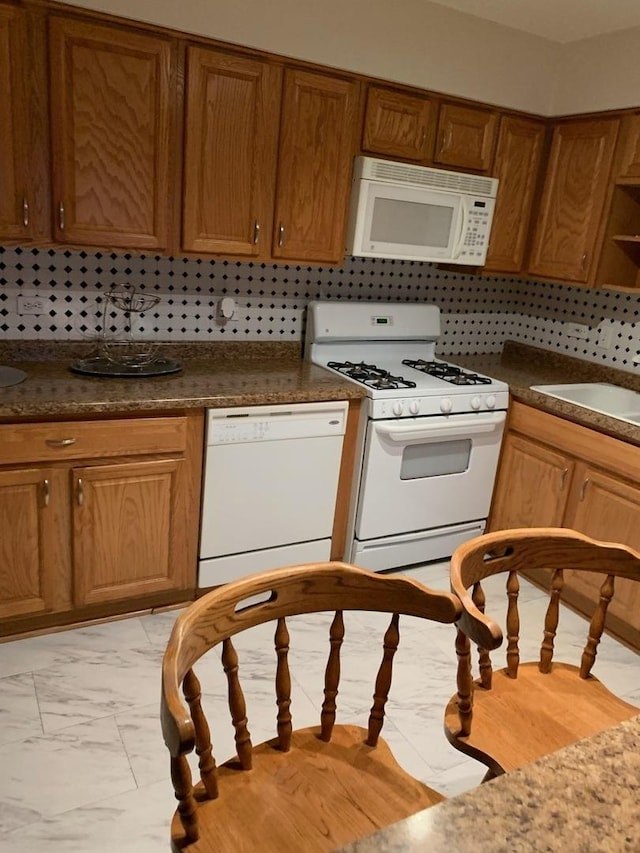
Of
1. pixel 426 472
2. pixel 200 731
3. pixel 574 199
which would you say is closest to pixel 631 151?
pixel 574 199

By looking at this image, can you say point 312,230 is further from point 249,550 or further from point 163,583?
point 163,583

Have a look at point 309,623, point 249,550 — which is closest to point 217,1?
point 249,550

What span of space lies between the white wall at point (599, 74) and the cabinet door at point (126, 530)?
238 cm

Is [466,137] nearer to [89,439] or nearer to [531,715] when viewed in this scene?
[89,439]

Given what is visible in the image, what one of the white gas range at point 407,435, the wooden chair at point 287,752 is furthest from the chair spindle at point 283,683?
the white gas range at point 407,435

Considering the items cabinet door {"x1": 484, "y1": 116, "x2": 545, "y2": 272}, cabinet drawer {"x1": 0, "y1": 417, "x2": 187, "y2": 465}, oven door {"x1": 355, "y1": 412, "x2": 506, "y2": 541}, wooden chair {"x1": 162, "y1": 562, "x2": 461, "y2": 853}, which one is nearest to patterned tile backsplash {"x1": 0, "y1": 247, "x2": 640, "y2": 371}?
cabinet door {"x1": 484, "y1": 116, "x2": 545, "y2": 272}

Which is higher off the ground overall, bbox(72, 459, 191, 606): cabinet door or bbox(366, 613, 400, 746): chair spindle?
bbox(366, 613, 400, 746): chair spindle

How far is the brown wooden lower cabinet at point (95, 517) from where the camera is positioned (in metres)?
2.25

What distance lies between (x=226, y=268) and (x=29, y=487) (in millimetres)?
1280

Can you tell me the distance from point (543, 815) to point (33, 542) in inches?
77.2

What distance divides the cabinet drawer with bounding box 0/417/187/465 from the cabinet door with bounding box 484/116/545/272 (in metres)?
1.81

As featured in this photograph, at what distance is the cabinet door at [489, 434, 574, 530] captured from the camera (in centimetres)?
292

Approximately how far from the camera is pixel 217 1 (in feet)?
7.72

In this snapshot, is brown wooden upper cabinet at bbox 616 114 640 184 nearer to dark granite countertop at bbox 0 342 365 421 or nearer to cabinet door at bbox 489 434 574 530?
cabinet door at bbox 489 434 574 530
